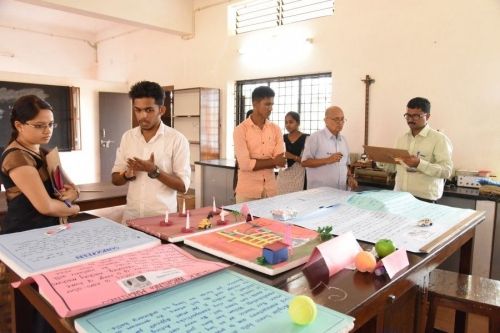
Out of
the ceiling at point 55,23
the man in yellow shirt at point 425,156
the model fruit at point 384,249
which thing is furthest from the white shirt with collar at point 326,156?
the ceiling at point 55,23

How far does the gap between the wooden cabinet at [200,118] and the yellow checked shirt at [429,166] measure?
3.25 meters

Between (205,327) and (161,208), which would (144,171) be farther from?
(205,327)

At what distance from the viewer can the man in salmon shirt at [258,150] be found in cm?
244

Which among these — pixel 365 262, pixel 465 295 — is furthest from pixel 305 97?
Answer: pixel 365 262

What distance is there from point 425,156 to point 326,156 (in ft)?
A: 2.46

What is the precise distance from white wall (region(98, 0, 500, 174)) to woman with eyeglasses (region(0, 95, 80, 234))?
3242 mm

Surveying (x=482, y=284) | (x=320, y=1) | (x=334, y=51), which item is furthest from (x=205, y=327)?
(x=320, y=1)

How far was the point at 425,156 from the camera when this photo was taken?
9.36 ft

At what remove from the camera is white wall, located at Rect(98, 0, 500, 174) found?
10.9 ft

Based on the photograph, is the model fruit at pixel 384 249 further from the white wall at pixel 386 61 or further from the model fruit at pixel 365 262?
the white wall at pixel 386 61

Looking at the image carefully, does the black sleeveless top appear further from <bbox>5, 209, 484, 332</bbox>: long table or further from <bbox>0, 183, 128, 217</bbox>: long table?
<bbox>0, 183, 128, 217</bbox>: long table

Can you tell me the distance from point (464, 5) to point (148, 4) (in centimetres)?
394

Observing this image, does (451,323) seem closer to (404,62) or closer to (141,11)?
(404,62)

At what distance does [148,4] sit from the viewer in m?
5.23
